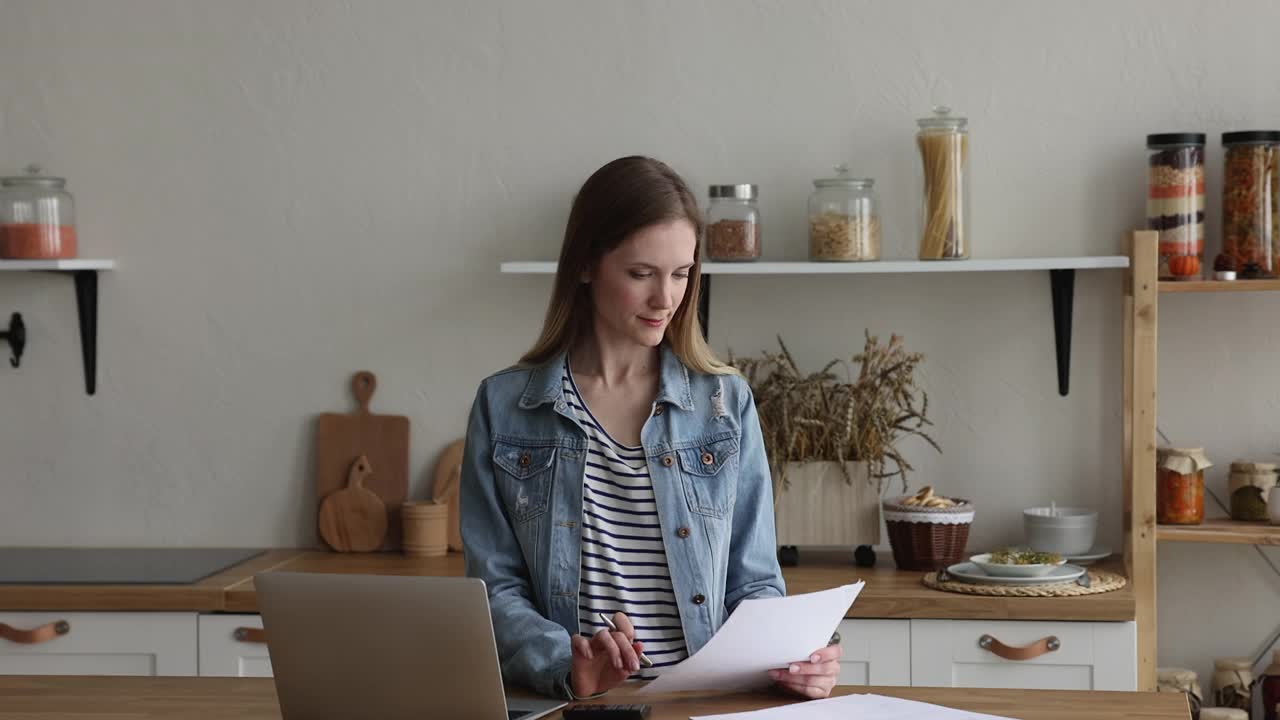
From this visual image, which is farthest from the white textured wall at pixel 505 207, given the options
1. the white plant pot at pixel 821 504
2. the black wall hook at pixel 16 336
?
the white plant pot at pixel 821 504

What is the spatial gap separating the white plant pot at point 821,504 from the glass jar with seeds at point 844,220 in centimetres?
42

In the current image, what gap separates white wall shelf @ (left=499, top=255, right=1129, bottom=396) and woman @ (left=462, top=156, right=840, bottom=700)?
0.96m

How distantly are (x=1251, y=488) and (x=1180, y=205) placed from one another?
56 cm

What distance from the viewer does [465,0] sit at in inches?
115

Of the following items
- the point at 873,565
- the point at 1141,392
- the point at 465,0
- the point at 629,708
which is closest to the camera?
the point at 629,708

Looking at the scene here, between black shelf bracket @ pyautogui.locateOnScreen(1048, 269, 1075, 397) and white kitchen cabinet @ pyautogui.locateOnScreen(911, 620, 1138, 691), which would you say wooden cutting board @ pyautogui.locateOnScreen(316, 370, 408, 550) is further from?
black shelf bracket @ pyautogui.locateOnScreen(1048, 269, 1075, 397)

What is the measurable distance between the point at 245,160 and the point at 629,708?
1.99 m

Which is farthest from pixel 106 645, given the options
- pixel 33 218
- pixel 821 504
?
pixel 821 504

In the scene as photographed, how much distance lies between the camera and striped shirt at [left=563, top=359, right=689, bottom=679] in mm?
1661

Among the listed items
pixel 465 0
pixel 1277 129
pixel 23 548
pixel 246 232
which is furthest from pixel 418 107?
pixel 1277 129

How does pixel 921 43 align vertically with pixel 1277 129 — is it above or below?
above

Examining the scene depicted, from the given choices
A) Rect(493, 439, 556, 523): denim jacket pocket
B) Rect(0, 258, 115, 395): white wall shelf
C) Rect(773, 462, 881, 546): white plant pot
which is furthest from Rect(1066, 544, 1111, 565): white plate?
Rect(0, 258, 115, 395): white wall shelf

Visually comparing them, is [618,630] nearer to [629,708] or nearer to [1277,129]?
[629,708]

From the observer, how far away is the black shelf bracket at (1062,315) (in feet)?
8.98
